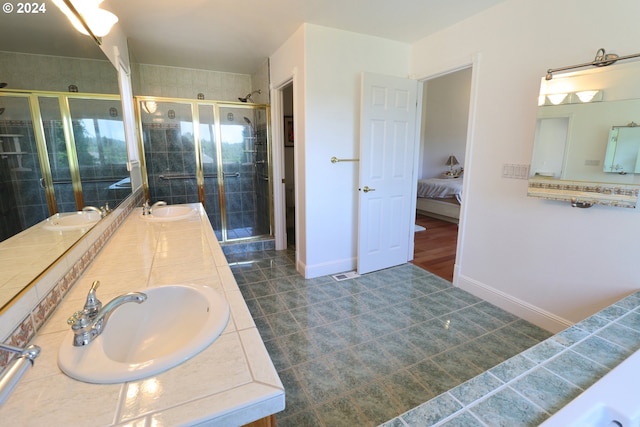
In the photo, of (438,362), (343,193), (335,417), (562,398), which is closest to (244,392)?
(562,398)

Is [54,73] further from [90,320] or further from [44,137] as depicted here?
[90,320]

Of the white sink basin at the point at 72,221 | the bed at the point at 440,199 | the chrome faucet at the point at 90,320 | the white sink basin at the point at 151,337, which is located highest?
the white sink basin at the point at 72,221

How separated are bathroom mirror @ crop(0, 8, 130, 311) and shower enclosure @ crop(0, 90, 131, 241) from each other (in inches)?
0.6

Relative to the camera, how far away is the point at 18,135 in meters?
0.85

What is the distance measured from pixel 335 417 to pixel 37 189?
1.54 metres

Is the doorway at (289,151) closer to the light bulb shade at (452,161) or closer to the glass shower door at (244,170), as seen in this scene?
the glass shower door at (244,170)

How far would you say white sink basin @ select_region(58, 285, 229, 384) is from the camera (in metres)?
0.71

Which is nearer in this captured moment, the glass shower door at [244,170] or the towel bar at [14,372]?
the towel bar at [14,372]

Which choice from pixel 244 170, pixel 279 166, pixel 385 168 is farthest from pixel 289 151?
pixel 385 168

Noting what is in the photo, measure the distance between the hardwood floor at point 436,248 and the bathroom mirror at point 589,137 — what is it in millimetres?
1415

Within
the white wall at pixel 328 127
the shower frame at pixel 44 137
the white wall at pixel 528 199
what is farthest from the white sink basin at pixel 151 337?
the white wall at pixel 528 199

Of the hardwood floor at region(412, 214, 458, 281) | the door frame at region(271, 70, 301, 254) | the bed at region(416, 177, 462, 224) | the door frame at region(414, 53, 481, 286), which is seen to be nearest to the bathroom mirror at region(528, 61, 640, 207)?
the door frame at region(414, 53, 481, 286)

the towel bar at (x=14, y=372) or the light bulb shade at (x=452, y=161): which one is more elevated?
the light bulb shade at (x=452, y=161)

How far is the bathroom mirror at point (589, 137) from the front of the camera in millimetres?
1734
